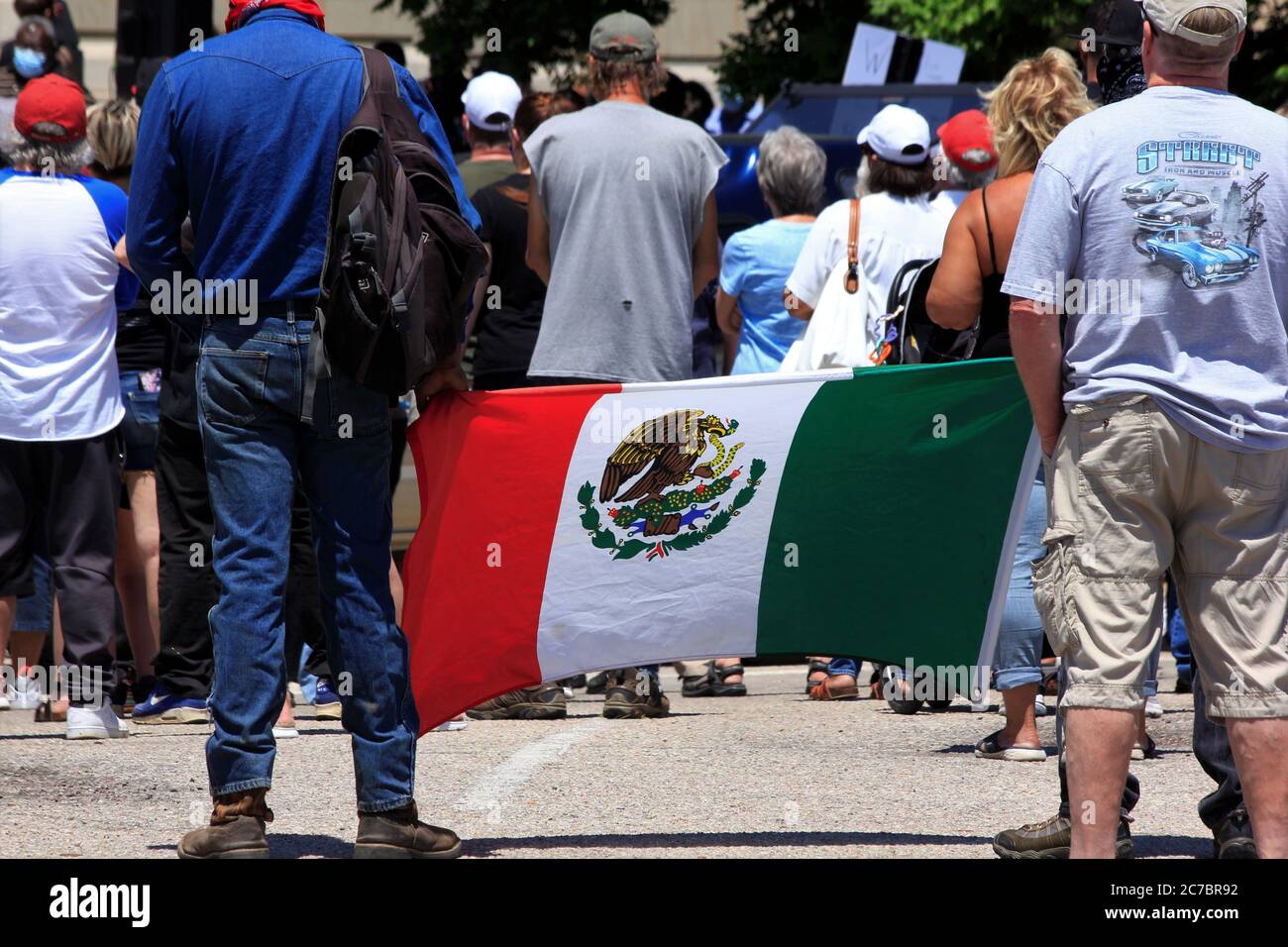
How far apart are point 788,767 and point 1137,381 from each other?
254 cm

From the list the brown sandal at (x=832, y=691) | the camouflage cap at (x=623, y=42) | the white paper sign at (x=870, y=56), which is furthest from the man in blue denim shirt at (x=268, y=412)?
the white paper sign at (x=870, y=56)

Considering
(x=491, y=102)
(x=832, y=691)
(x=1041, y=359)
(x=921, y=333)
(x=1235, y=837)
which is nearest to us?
(x=1041, y=359)

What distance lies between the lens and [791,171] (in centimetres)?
880

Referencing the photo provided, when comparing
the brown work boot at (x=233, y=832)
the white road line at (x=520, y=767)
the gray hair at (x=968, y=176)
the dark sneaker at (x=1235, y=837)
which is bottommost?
the white road line at (x=520, y=767)

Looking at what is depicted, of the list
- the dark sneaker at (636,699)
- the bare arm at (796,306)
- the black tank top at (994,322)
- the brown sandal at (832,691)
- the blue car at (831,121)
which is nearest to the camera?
the black tank top at (994,322)

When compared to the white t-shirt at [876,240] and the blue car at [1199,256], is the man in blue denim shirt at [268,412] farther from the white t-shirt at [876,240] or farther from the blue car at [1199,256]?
the white t-shirt at [876,240]

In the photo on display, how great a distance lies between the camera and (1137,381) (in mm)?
4301

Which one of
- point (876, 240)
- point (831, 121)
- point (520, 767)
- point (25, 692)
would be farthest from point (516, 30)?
point (520, 767)

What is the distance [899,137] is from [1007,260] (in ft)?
8.79

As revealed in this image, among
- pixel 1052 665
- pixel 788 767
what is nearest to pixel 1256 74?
pixel 1052 665

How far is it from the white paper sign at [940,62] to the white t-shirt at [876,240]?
720 centimetres

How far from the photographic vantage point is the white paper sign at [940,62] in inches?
594

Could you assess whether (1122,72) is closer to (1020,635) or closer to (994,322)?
(994,322)
